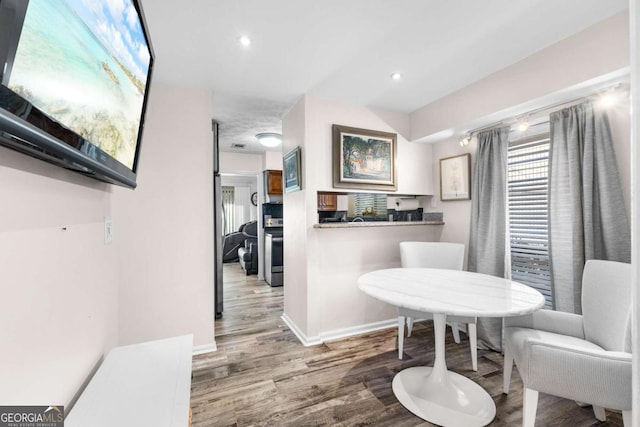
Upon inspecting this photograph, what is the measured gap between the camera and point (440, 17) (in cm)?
160

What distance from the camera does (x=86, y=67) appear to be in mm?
661

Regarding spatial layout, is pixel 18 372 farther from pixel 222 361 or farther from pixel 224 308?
pixel 224 308

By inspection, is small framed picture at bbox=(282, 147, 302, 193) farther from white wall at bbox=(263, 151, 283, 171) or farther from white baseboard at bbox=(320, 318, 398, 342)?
white wall at bbox=(263, 151, 283, 171)

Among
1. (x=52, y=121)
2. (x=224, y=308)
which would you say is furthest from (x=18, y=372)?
(x=224, y=308)

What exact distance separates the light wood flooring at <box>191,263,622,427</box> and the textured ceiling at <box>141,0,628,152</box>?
2.51m

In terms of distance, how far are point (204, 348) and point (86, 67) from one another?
8.16 ft

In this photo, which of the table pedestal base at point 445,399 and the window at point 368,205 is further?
the window at point 368,205

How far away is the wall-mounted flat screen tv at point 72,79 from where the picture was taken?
0.41m

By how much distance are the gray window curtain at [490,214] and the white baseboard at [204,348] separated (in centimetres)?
258

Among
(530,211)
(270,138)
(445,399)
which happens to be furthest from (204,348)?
(530,211)

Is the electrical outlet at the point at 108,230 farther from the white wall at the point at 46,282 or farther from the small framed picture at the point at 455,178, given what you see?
the small framed picture at the point at 455,178

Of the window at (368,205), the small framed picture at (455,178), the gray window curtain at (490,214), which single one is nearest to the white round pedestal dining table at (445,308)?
the gray window curtain at (490,214)

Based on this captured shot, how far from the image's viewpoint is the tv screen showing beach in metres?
0.46

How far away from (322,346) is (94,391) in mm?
2004
